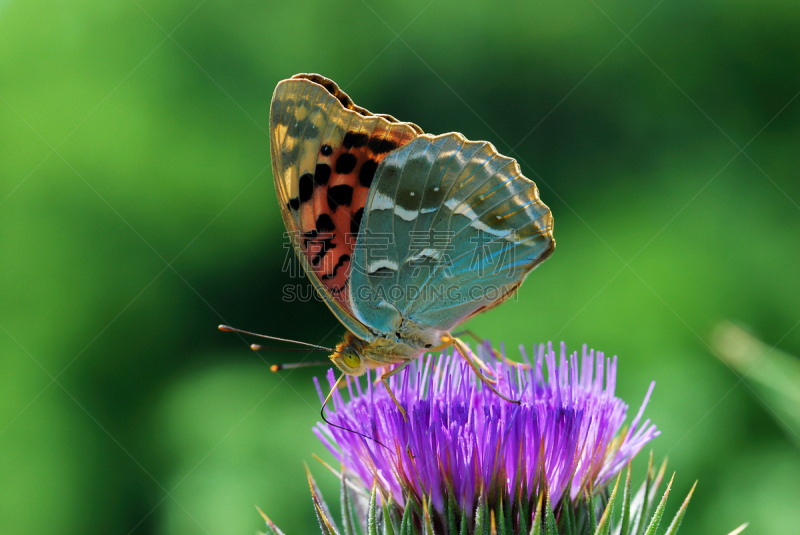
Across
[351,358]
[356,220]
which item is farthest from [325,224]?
[351,358]

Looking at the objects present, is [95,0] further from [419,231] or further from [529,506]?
[529,506]

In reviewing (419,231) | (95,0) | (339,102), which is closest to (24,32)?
(95,0)

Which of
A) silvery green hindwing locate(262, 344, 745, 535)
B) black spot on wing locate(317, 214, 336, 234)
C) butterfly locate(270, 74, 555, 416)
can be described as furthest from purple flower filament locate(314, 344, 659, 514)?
black spot on wing locate(317, 214, 336, 234)

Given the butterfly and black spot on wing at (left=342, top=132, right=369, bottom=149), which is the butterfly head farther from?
black spot on wing at (left=342, top=132, right=369, bottom=149)

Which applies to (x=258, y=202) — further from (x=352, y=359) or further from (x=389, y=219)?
(x=352, y=359)

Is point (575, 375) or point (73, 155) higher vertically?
point (575, 375)

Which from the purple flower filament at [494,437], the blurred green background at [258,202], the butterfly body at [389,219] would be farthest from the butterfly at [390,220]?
the blurred green background at [258,202]

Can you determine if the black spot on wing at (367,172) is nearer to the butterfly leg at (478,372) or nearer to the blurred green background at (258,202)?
the butterfly leg at (478,372)
